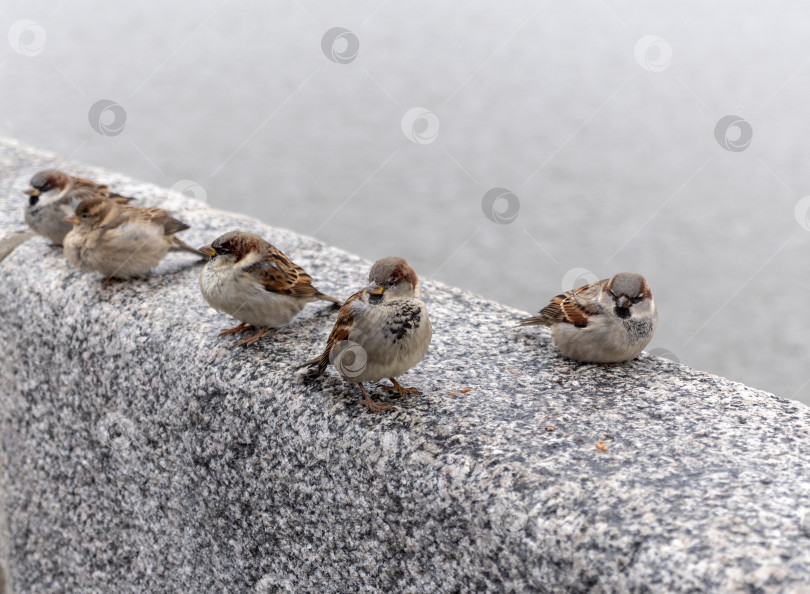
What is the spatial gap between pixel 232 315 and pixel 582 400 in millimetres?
1191

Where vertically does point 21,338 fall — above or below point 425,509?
below

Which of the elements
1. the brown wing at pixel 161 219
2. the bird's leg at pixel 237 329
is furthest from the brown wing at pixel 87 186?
the bird's leg at pixel 237 329

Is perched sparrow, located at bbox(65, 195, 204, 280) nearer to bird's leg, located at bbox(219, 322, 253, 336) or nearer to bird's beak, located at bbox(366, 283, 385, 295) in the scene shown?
bird's leg, located at bbox(219, 322, 253, 336)

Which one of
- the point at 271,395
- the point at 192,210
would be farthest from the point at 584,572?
the point at 192,210

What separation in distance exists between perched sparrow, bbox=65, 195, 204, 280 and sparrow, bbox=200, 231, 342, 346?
570mm

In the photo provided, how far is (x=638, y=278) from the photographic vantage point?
2.60 m

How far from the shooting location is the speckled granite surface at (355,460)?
1.72 meters

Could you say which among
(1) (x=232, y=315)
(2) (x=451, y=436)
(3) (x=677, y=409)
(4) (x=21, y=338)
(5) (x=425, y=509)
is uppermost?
(3) (x=677, y=409)

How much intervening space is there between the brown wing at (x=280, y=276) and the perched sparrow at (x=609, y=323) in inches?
34.6

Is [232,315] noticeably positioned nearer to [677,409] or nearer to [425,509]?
[425,509]

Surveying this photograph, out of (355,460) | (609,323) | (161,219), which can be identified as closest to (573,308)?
(609,323)

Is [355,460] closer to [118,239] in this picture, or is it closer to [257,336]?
[257,336]

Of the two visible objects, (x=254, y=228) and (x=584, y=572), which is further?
(x=254, y=228)

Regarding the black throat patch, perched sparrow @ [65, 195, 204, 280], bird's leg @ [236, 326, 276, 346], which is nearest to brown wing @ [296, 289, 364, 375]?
bird's leg @ [236, 326, 276, 346]
